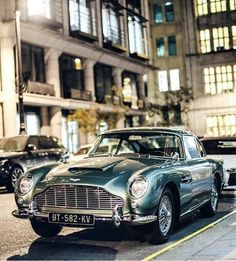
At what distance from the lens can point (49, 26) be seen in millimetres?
31703

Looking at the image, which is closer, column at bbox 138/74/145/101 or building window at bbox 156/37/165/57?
column at bbox 138/74/145/101

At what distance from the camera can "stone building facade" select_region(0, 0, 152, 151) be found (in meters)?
28.6

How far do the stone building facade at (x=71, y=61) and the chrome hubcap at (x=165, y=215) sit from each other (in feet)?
70.2

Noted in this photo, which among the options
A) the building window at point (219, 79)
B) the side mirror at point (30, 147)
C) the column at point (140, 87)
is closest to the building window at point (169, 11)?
the building window at point (219, 79)

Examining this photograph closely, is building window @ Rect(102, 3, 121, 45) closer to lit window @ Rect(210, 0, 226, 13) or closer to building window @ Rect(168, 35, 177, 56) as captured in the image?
building window @ Rect(168, 35, 177, 56)

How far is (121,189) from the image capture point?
→ 274 inches

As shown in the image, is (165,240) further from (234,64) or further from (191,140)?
(234,64)

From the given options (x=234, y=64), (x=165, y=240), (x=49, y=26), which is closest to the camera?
(x=165, y=240)

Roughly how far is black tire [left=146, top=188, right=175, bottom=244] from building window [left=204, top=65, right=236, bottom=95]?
46895mm

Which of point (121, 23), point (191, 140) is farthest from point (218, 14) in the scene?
point (191, 140)

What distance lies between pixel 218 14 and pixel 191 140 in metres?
46.7

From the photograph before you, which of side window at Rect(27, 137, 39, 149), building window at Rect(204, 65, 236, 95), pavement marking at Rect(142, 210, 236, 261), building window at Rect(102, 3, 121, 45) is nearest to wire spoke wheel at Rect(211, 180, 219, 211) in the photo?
pavement marking at Rect(142, 210, 236, 261)

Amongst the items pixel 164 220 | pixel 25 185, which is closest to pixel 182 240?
pixel 164 220

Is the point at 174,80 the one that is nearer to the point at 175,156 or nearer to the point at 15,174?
the point at 15,174
